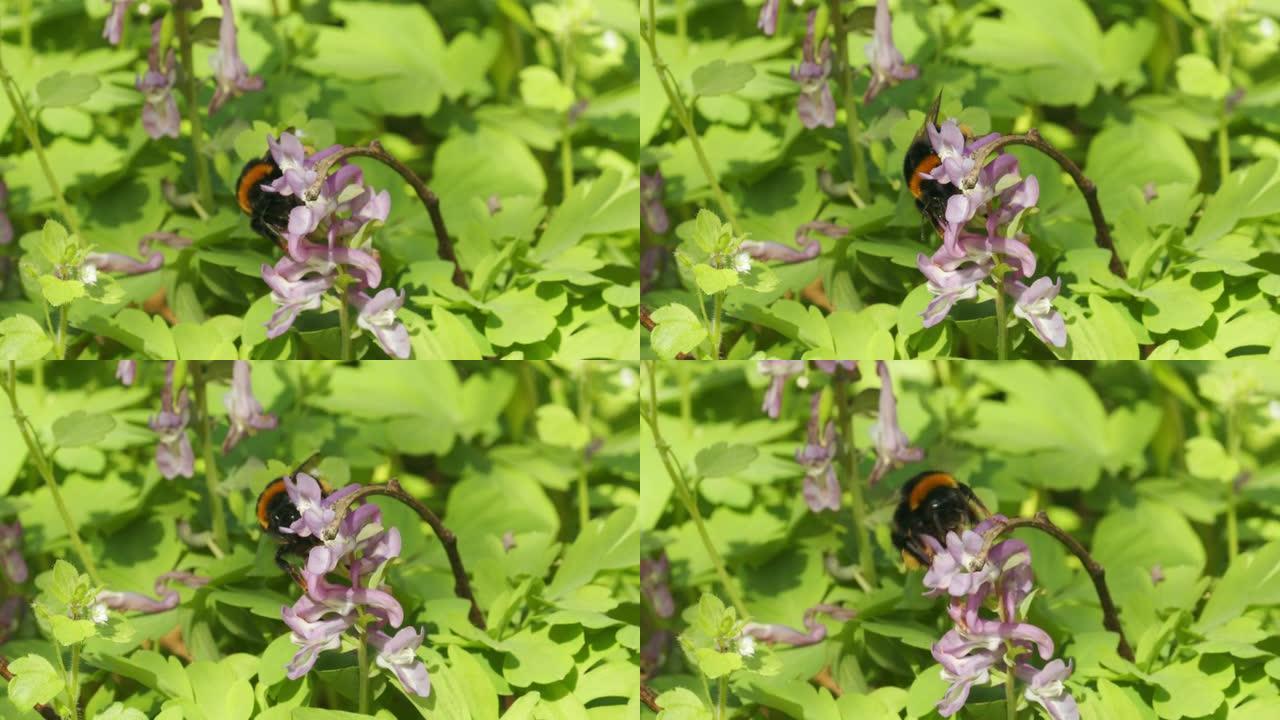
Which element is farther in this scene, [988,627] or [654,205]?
[654,205]

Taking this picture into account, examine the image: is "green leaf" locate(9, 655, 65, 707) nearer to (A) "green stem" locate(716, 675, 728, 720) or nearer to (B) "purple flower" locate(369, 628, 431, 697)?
(B) "purple flower" locate(369, 628, 431, 697)

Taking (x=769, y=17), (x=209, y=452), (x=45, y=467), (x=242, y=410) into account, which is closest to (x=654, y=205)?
(x=769, y=17)

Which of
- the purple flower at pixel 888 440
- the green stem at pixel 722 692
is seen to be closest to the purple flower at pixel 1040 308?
the purple flower at pixel 888 440

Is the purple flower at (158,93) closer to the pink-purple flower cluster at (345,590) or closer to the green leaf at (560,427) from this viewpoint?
the pink-purple flower cluster at (345,590)

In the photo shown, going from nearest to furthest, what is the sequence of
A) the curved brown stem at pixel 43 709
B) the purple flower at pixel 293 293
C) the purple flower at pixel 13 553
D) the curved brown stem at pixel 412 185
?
the curved brown stem at pixel 412 185 → the purple flower at pixel 293 293 → the curved brown stem at pixel 43 709 → the purple flower at pixel 13 553

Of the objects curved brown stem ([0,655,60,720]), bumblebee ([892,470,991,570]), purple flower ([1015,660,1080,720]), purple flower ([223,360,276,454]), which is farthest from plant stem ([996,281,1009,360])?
curved brown stem ([0,655,60,720])

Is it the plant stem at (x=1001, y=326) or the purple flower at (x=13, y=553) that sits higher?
the plant stem at (x=1001, y=326)

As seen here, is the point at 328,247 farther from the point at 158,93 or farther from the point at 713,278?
the point at 713,278
